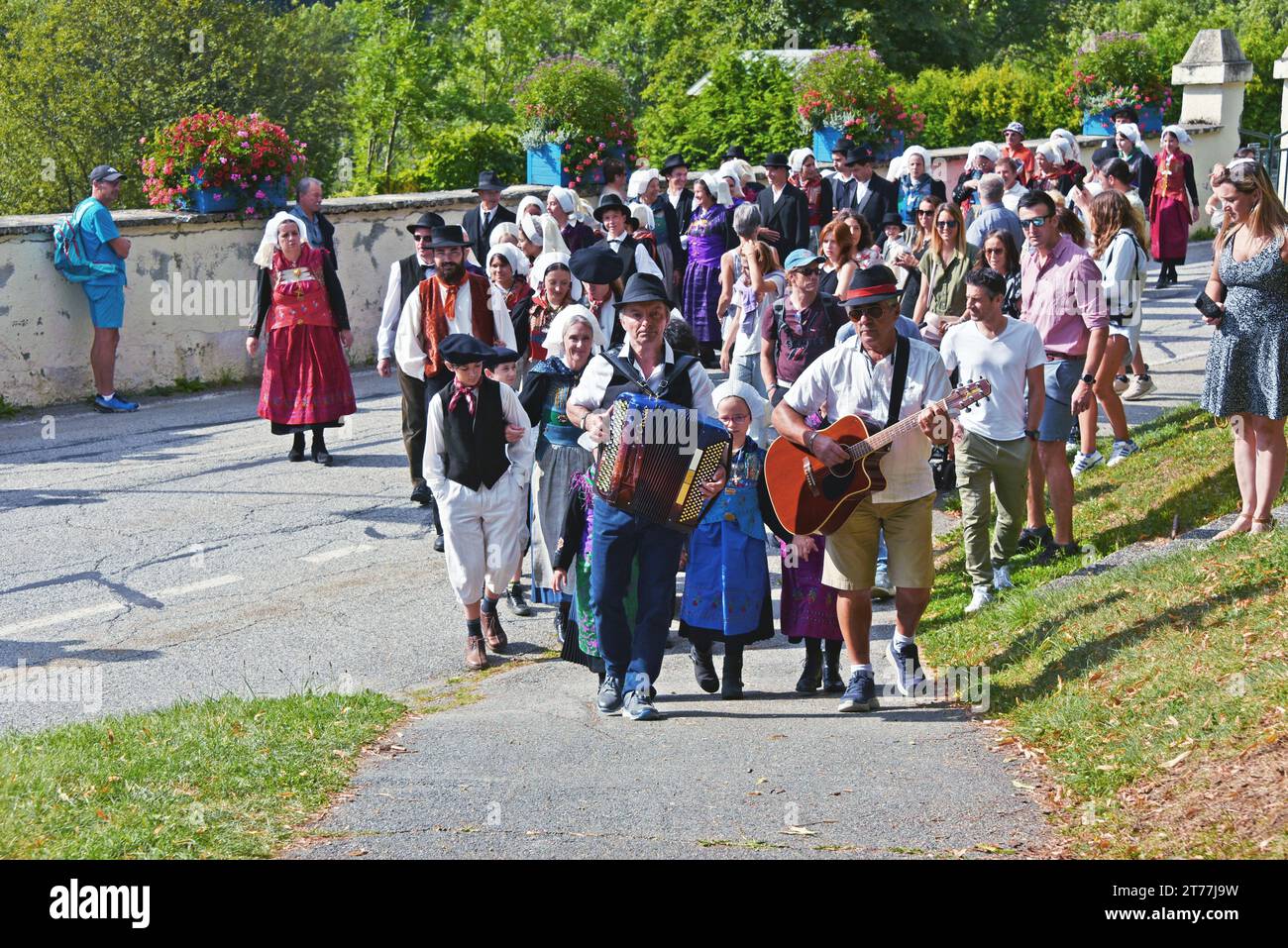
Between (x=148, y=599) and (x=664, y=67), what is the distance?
30958 mm

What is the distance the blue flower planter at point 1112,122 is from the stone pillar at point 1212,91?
23.5 inches

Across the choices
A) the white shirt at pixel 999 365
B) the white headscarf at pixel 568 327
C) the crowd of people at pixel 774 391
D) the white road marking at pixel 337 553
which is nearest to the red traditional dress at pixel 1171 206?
the crowd of people at pixel 774 391

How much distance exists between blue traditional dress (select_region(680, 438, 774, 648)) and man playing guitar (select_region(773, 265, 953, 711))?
15.3 inches

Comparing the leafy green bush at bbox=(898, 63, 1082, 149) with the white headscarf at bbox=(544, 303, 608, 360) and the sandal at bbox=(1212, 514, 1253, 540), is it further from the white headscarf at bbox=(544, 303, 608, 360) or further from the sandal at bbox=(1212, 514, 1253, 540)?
the white headscarf at bbox=(544, 303, 608, 360)

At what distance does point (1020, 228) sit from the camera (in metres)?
11.2

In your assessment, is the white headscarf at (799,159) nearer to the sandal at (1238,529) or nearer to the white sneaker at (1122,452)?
the white sneaker at (1122,452)

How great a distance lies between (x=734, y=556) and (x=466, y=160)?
13.1m

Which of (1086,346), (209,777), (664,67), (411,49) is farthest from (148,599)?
(664,67)

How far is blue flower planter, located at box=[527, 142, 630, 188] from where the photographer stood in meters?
19.0

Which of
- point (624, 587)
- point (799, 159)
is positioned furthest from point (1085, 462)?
point (799, 159)

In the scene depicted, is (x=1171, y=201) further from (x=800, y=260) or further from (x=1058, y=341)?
(x=800, y=260)

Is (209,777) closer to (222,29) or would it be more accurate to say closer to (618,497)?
(618,497)

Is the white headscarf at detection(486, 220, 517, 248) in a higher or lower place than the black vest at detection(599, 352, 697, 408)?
higher

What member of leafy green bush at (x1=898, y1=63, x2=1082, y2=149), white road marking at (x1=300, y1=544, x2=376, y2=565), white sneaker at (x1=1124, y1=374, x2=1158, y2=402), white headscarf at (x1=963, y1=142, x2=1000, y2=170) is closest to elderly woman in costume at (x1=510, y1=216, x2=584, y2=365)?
white road marking at (x1=300, y1=544, x2=376, y2=565)
